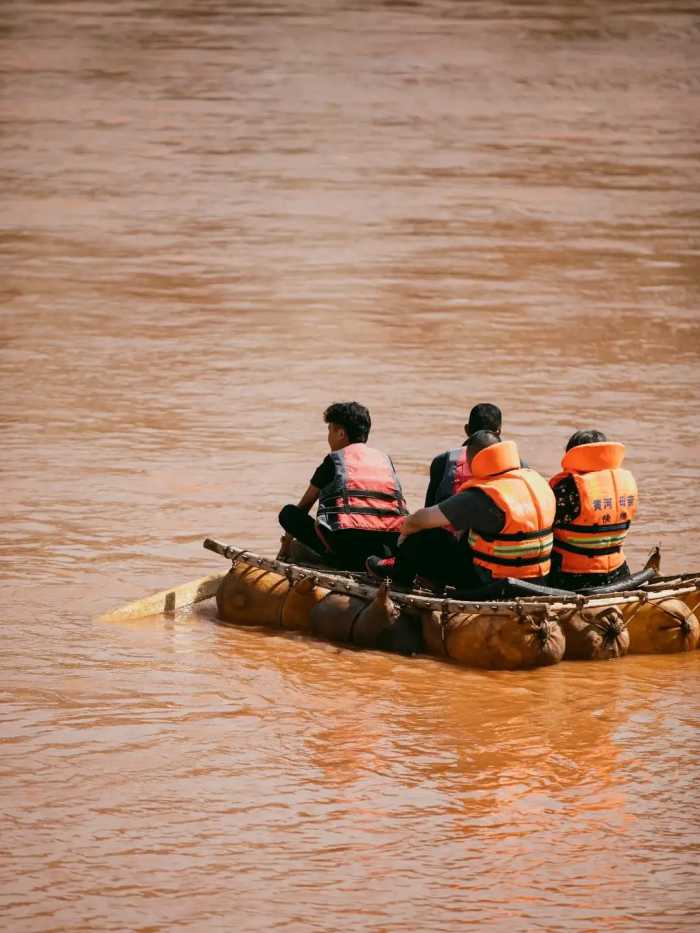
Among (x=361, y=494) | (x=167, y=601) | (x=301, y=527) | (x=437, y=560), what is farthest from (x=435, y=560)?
(x=167, y=601)

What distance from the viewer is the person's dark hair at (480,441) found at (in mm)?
8195

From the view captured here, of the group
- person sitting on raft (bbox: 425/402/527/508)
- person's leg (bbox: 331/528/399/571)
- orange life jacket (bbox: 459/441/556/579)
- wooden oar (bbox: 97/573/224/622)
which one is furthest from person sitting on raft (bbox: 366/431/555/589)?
wooden oar (bbox: 97/573/224/622)

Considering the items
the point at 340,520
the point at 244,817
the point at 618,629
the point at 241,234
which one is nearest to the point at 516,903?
the point at 244,817

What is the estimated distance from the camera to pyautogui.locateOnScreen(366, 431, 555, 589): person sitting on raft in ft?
26.4

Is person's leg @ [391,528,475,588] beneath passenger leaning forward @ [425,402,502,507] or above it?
beneath

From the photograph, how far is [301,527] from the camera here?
8.80 meters

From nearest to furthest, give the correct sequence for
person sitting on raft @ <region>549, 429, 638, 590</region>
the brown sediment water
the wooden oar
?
1. the brown sediment water
2. person sitting on raft @ <region>549, 429, 638, 590</region>
3. the wooden oar

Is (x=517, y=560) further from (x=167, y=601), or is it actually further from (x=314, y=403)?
(x=314, y=403)

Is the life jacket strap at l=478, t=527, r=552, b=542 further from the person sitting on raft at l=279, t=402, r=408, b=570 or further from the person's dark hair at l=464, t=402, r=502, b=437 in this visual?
the person sitting on raft at l=279, t=402, r=408, b=570

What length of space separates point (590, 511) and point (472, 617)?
0.73 meters

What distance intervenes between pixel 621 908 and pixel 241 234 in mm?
15905

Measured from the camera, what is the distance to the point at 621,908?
19.4 feet

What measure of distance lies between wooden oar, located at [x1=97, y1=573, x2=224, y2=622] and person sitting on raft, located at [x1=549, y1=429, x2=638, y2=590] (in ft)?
6.18

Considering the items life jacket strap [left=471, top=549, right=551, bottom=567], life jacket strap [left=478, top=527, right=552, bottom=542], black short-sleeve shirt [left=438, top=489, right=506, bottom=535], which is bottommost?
life jacket strap [left=471, top=549, right=551, bottom=567]
